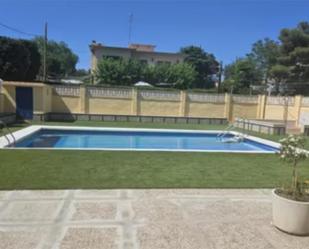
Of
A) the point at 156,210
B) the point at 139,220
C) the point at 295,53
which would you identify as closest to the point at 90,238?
the point at 139,220

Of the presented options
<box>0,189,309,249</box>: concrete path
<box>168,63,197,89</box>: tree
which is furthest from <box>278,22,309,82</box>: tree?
<box>0,189,309,249</box>: concrete path

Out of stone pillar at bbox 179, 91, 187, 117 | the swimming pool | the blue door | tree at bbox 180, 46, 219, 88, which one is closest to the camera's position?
the swimming pool

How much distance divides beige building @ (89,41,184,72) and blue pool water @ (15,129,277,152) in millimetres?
19403

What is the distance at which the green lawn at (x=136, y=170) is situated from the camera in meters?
5.28

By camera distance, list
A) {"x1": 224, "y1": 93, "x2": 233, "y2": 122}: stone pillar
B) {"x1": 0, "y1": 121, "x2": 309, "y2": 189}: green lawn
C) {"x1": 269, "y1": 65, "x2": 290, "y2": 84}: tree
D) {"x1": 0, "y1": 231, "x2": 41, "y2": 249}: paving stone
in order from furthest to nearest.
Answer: {"x1": 269, "y1": 65, "x2": 290, "y2": 84}: tree, {"x1": 224, "y1": 93, "x2": 233, "y2": 122}: stone pillar, {"x1": 0, "y1": 121, "x2": 309, "y2": 189}: green lawn, {"x1": 0, "y1": 231, "x2": 41, "y2": 249}: paving stone

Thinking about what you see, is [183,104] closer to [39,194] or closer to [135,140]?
[135,140]

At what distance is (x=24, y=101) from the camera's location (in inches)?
623

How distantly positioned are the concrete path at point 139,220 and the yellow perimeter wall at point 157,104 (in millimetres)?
12740

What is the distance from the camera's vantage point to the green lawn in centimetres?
528

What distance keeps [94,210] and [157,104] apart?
48.5 ft

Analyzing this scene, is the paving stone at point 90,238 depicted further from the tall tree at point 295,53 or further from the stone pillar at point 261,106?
the tall tree at point 295,53

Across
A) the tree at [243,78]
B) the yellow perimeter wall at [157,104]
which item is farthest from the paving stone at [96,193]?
the tree at [243,78]

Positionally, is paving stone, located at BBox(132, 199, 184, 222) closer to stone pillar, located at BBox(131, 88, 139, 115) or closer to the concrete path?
the concrete path

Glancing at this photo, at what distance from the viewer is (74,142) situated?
11508 mm
